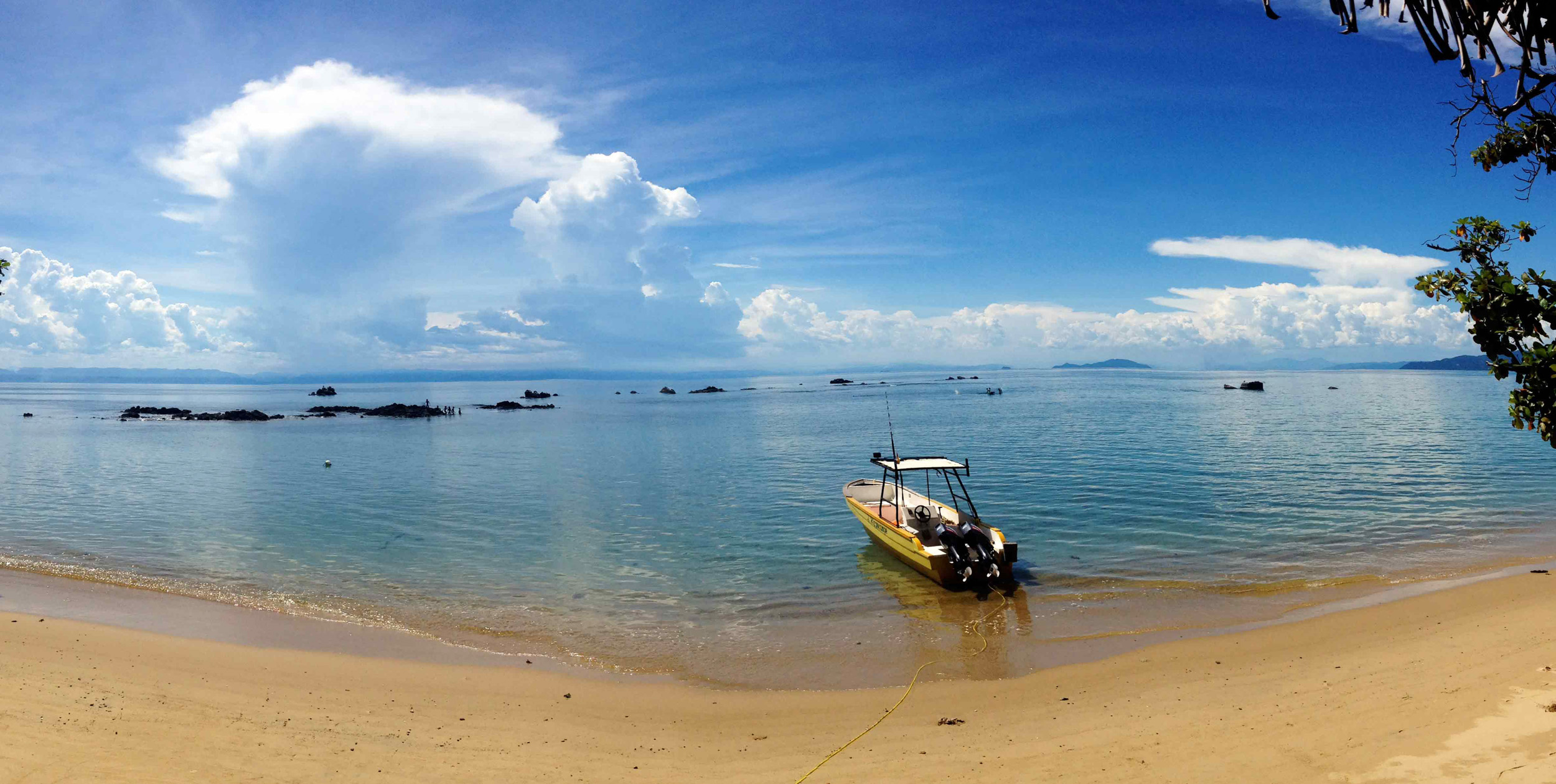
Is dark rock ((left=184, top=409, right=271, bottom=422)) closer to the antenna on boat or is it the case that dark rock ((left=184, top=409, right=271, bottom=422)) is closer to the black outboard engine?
the antenna on boat

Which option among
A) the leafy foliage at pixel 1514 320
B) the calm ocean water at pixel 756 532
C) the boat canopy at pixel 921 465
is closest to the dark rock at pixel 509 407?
the calm ocean water at pixel 756 532

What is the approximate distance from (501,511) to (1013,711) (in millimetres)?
25280

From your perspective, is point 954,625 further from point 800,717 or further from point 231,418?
point 231,418

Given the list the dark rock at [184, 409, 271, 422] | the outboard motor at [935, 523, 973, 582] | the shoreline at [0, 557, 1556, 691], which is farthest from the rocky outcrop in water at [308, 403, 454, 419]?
the outboard motor at [935, 523, 973, 582]

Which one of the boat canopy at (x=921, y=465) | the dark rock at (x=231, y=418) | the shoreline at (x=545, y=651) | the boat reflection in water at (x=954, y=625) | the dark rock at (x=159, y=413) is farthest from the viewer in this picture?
the dark rock at (x=159, y=413)

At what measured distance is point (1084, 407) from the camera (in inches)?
3652

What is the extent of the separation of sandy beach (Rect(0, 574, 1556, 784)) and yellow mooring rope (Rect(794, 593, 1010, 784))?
0.48 ft

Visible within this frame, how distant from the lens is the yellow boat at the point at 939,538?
19.3 meters

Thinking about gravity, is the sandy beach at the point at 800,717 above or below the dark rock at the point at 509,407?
below

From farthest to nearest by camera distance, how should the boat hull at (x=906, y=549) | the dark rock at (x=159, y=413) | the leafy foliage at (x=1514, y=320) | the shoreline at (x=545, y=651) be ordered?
1. the dark rock at (x=159, y=413)
2. the boat hull at (x=906, y=549)
3. the shoreline at (x=545, y=651)
4. the leafy foliage at (x=1514, y=320)

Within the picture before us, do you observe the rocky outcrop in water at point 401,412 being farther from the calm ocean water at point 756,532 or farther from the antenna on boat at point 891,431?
the antenna on boat at point 891,431

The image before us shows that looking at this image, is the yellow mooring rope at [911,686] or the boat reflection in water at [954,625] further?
the boat reflection in water at [954,625]

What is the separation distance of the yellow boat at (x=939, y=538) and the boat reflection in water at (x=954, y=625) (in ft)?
1.63

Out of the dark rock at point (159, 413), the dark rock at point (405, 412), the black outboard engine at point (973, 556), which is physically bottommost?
→ the black outboard engine at point (973, 556)
